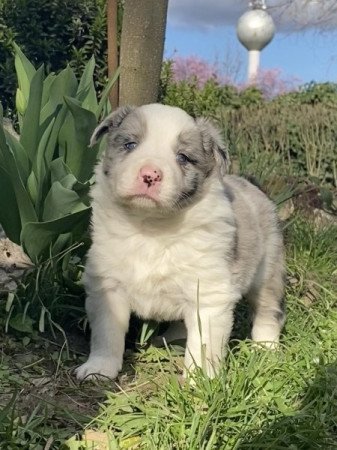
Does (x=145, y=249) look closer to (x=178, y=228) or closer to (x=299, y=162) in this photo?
(x=178, y=228)

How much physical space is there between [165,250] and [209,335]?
46cm

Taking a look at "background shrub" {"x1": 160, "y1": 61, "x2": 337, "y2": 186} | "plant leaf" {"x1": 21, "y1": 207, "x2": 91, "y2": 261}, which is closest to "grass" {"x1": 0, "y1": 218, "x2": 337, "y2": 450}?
"plant leaf" {"x1": 21, "y1": 207, "x2": 91, "y2": 261}

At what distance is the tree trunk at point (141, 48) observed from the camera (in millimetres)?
5168

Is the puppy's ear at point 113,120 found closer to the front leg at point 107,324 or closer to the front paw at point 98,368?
the front leg at point 107,324

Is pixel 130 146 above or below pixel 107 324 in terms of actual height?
above

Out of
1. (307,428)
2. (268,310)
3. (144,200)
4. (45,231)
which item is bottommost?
(268,310)

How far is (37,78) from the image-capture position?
361 centimetres

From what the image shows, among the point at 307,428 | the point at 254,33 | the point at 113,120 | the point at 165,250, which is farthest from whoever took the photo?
the point at 254,33

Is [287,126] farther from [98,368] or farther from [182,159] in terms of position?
[98,368]

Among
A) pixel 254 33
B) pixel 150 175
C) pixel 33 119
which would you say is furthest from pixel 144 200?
pixel 254 33

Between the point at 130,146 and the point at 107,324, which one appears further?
the point at 107,324

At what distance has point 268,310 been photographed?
3.79 m

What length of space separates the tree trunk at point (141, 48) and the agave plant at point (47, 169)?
3.60 feet

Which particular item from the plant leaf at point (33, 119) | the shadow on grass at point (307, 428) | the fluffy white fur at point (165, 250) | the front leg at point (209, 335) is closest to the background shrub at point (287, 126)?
the plant leaf at point (33, 119)
